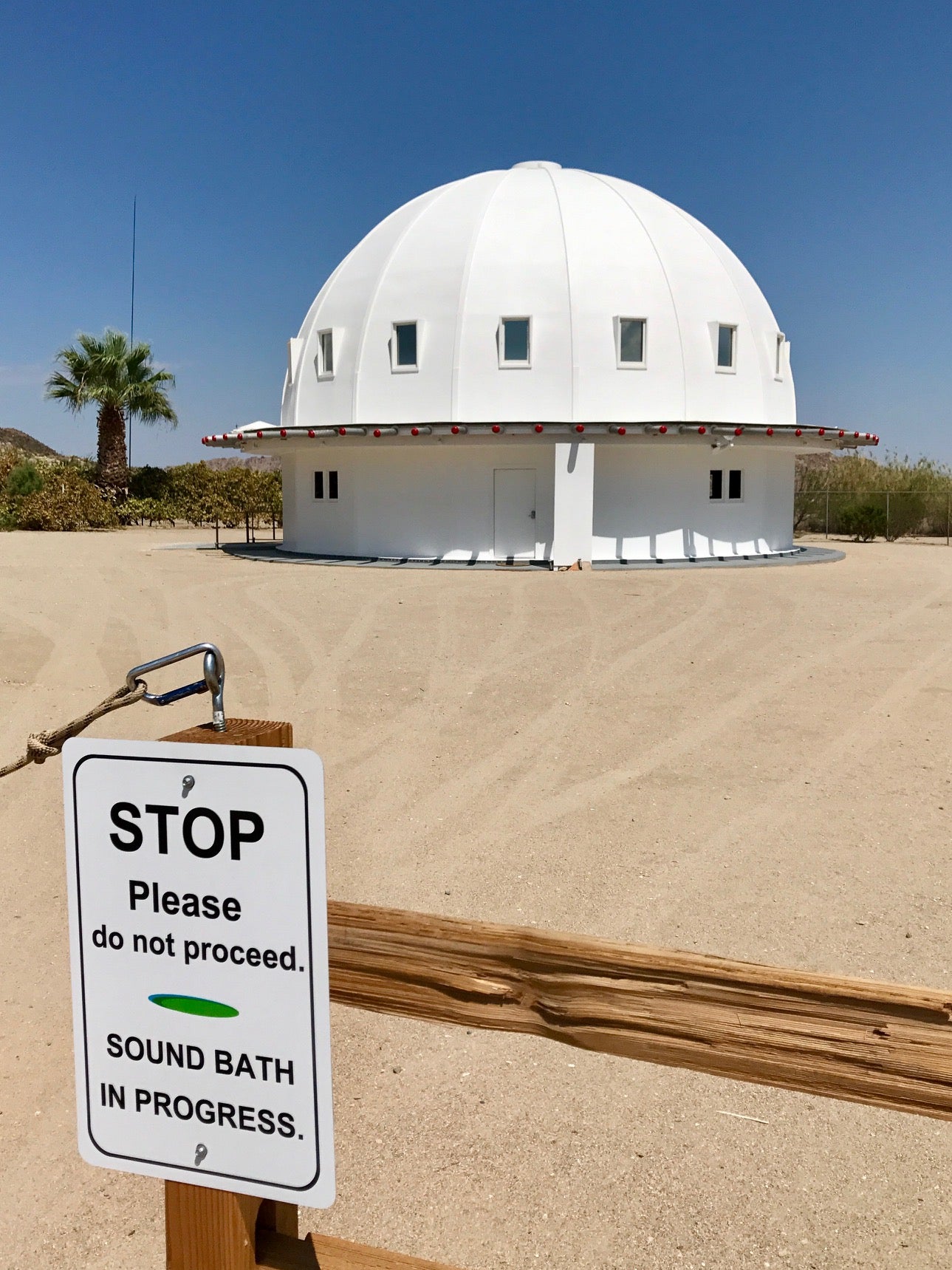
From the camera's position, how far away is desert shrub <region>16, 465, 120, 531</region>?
3581cm

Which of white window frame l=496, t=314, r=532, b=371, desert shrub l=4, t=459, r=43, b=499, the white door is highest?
white window frame l=496, t=314, r=532, b=371

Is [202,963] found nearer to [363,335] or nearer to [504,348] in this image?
[504,348]

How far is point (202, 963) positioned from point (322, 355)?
2592cm

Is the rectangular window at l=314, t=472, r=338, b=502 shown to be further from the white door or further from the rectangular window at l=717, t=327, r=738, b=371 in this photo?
the rectangular window at l=717, t=327, r=738, b=371

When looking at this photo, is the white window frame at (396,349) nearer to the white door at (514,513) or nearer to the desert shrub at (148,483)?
the white door at (514,513)

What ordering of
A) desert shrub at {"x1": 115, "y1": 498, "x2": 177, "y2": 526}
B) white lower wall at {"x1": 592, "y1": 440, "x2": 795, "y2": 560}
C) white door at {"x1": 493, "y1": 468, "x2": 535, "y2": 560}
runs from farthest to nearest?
desert shrub at {"x1": 115, "y1": 498, "x2": 177, "y2": 526}, white lower wall at {"x1": 592, "y1": 440, "x2": 795, "y2": 560}, white door at {"x1": 493, "y1": 468, "x2": 535, "y2": 560}

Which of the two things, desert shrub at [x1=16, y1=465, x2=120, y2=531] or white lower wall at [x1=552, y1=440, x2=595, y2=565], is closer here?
white lower wall at [x1=552, y1=440, x2=595, y2=565]

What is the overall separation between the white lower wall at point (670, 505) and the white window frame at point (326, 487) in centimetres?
638

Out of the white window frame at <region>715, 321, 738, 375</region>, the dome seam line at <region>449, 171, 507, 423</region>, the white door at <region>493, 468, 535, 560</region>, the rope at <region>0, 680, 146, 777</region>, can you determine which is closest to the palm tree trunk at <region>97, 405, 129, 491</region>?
the dome seam line at <region>449, 171, 507, 423</region>

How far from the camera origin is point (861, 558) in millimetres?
26219

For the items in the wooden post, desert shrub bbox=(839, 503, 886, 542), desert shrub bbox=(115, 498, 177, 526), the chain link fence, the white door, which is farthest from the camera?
desert shrub bbox=(115, 498, 177, 526)

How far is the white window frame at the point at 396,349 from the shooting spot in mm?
24359

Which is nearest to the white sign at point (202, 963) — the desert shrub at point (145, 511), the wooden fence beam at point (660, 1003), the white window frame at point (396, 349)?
the wooden fence beam at point (660, 1003)

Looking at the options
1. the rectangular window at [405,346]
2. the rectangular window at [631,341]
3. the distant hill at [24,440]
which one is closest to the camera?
the rectangular window at [631,341]
